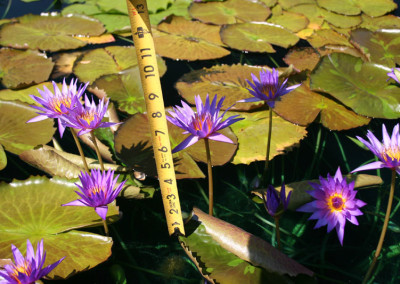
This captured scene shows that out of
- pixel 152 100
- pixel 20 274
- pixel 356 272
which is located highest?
pixel 152 100

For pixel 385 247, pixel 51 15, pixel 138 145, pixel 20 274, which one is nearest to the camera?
pixel 20 274

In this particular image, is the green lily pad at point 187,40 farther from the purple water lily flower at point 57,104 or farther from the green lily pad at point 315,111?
the purple water lily flower at point 57,104

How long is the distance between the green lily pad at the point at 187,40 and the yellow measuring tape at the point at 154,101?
1.51 metres

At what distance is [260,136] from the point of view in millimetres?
1775

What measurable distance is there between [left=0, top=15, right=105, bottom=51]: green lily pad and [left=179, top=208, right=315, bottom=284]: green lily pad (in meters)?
1.95

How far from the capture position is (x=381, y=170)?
5.53ft

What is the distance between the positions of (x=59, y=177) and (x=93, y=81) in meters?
0.91

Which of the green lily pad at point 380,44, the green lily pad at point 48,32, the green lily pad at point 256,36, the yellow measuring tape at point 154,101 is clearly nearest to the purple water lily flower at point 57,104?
the yellow measuring tape at point 154,101

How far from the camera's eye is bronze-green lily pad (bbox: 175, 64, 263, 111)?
203 centimetres

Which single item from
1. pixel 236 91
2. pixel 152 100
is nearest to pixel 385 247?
pixel 152 100

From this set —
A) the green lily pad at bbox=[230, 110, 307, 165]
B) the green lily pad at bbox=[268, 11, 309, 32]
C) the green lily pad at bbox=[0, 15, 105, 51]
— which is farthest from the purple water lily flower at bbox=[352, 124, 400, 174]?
the green lily pad at bbox=[0, 15, 105, 51]

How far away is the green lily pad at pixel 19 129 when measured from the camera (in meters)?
1.70

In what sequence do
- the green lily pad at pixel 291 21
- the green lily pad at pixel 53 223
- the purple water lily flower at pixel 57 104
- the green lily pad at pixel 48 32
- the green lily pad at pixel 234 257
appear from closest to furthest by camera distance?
1. the green lily pad at pixel 234 257
2. the green lily pad at pixel 53 223
3. the purple water lily flower at pixel 57 104
4. the green lily pad at pixel 48 32
5. the green lily pad at pixel 291 21

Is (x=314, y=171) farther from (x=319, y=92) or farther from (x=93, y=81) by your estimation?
(x=93, y=81)
